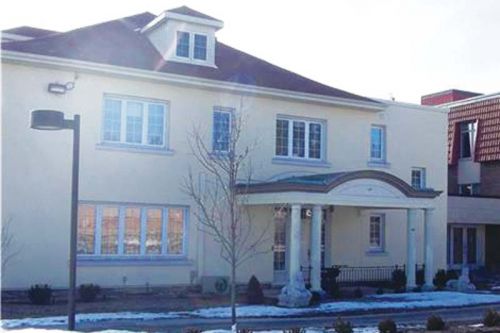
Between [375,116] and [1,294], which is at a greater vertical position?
[375,116]

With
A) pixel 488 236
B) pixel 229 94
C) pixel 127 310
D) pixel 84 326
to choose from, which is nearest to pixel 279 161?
pixel 229 94

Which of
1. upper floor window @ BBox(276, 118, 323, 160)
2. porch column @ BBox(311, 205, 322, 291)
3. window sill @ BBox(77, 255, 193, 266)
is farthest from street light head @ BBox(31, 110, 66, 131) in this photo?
upper floor window @ BBox(276, 118, 323, 160)

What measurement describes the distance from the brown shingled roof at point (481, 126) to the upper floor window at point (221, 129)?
1680 cm

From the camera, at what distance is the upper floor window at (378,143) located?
2953cm

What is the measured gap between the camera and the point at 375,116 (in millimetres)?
29250

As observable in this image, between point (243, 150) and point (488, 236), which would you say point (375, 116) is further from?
point (488, 236)

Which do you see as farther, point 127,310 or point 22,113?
point 22,113

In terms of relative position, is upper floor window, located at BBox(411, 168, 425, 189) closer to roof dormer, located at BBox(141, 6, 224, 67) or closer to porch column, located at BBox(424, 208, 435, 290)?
porch column, located at BBox(424, 208, 435, 290)

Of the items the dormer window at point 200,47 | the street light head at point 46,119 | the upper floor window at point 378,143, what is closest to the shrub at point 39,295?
the dormer window at point 200,47

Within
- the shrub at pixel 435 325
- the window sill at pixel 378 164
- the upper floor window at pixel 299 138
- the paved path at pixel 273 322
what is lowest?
the paved path at pixel 273 322

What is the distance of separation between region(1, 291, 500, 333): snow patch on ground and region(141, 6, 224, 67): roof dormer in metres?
8.38

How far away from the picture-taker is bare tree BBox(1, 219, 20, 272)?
20.5m

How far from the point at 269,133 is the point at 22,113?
26.6 feet

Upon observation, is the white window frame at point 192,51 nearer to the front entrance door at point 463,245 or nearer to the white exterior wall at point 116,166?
the white exterior wall at point 116,166
